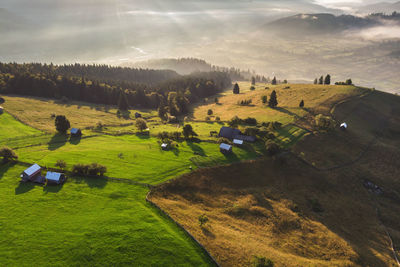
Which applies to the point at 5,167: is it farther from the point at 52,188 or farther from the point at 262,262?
the point at 262,262

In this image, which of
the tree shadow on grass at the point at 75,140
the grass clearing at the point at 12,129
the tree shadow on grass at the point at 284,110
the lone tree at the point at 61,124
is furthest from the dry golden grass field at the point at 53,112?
the tree shadow on grass at the point at 284,110

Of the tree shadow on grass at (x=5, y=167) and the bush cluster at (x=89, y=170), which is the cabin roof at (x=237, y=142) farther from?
the tree shadow on grass at (x=5, y=167)

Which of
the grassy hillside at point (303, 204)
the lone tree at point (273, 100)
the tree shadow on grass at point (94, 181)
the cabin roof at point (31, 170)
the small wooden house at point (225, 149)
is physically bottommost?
the grassy hillside at point (303, 204)

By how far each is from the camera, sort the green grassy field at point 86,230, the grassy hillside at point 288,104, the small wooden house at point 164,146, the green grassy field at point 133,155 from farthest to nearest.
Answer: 1. the grassy hillside at point 288,104
2. the small wooden house at point 164,146
3. the green grassy field at point 133,155
4. the green grassy field at point 86,230

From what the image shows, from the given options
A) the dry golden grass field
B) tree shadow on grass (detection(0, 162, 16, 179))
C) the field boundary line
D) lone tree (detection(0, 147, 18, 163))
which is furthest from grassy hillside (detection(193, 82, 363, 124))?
tree shadow on grass (detection(0, 162, 16, 179))

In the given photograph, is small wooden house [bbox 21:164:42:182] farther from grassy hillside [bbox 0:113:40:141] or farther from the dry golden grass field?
the dry golden grass field

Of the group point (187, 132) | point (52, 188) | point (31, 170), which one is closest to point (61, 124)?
point (31, 170)

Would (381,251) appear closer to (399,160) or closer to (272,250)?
(272,250)
